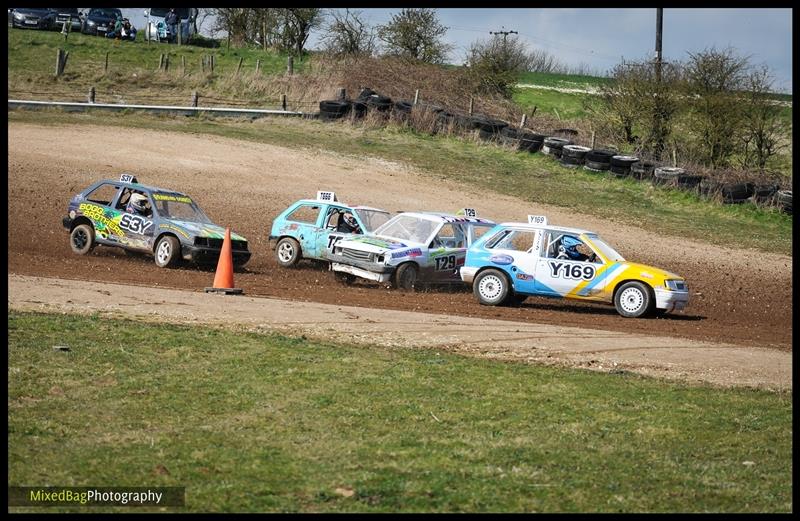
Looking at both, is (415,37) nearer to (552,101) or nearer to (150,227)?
(552,101)

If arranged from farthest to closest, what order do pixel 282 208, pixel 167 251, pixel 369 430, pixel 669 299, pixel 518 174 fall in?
1. pixel 518 174
2. pixel 282 208
3. pixel 167 251
4. pixel 669 299
5. pixel 369 430

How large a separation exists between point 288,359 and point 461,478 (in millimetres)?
4077

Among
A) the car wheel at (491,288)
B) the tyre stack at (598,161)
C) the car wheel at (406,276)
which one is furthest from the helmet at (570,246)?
the tyre stack at (598,161)

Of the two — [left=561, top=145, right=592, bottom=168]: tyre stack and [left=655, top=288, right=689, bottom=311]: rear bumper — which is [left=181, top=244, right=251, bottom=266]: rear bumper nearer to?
[left=655, top=288, right=689, bottom=311]: rear bumper

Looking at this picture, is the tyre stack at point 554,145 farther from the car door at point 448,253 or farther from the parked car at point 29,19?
the parked car at point 29,19

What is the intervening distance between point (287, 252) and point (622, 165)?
51.1 ft

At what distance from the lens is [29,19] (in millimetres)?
56438

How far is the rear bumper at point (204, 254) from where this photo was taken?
19.4 meters

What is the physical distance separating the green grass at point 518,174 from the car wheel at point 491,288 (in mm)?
10959

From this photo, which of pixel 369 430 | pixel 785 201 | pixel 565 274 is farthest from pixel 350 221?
pixel 785 201

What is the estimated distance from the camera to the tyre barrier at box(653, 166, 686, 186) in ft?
106

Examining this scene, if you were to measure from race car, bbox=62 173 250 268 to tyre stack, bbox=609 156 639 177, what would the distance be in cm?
1643

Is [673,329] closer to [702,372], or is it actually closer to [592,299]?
[592,299]

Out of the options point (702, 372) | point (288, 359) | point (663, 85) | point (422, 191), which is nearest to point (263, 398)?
point (288, 359)
